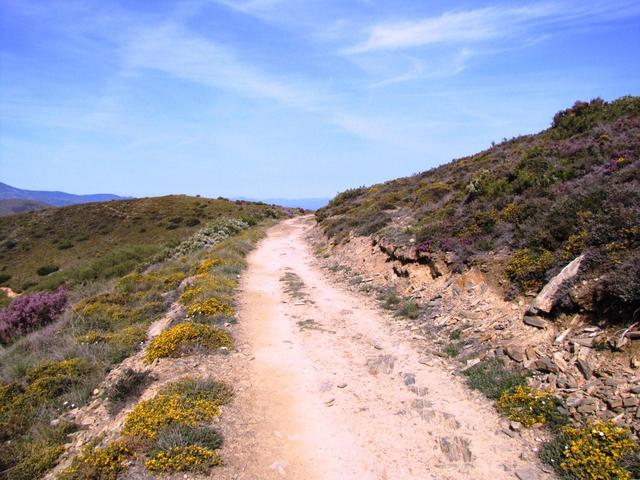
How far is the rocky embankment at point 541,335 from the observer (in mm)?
6055

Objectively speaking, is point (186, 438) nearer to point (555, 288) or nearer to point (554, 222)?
point (555, 288)

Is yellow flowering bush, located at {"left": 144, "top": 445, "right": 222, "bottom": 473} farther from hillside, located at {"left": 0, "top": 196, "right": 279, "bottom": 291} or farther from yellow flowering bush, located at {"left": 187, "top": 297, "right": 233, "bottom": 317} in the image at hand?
hillside, located at {"left": 0, "top": 196, "right": 279, "bottom": 291}

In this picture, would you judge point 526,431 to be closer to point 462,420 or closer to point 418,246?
point 462,420

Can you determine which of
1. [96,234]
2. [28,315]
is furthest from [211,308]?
[96,234]

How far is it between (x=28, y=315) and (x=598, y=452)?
744 inches

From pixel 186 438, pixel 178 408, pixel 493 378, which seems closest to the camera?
pixel 186 438

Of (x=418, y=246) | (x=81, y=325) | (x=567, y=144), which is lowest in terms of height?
(x=81, y=325)

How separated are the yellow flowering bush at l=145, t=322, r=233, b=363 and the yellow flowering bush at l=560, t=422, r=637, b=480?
7016mm

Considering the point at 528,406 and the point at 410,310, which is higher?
the point at 410,310

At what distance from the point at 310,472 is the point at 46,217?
71.5 m

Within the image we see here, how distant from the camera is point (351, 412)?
6883 millimetres

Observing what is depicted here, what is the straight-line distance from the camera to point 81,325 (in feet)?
40.4

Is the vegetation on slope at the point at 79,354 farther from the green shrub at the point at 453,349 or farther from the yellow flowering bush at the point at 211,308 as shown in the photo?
the green shrub at the point at 453,349

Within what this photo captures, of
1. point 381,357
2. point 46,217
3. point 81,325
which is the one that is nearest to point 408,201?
point 381,357
